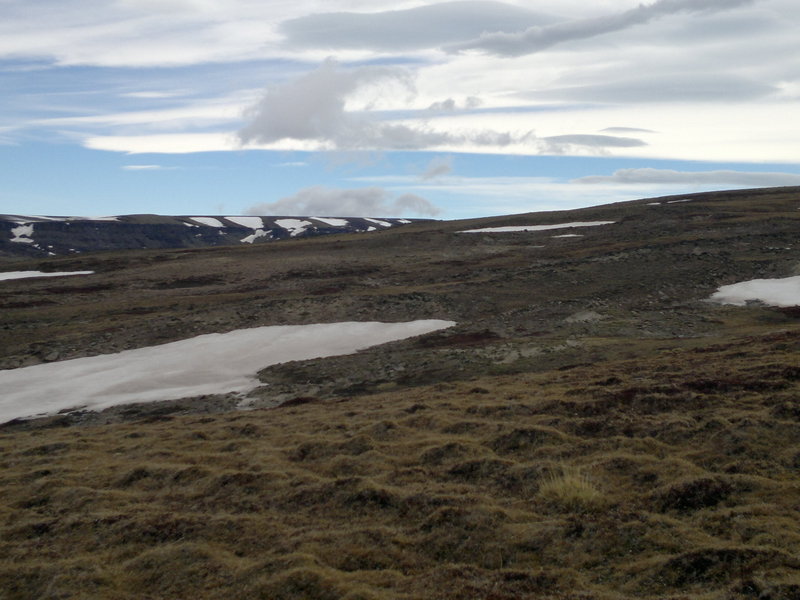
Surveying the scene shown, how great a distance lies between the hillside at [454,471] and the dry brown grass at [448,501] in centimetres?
6

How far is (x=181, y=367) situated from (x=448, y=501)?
967 inches

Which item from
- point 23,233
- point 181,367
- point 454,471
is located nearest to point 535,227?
point 181,367

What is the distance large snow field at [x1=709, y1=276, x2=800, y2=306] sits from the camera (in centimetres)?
3947

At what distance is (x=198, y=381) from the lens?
32.6 meters

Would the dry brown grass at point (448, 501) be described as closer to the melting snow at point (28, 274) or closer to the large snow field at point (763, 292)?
the large snow field at point (763, 292)

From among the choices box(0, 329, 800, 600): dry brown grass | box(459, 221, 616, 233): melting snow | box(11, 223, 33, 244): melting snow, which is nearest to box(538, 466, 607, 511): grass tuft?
box(0, 329, 800, 600): dry brown grass

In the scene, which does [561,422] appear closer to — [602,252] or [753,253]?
[753,253]

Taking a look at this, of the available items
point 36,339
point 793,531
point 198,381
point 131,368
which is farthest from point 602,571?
point 36,339

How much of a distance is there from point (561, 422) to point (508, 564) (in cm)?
746

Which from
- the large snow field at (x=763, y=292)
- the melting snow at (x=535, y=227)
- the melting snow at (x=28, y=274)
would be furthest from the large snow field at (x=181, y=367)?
the melting snow at (x=535, y=227)

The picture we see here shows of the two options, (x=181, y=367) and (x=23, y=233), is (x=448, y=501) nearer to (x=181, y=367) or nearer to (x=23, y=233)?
(x=181, y=367)

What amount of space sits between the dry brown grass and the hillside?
6cm

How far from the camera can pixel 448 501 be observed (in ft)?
44.4

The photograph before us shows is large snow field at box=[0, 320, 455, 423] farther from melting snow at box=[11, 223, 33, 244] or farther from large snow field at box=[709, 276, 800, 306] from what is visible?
melting snow at box=[11, 223, 33, 244]
